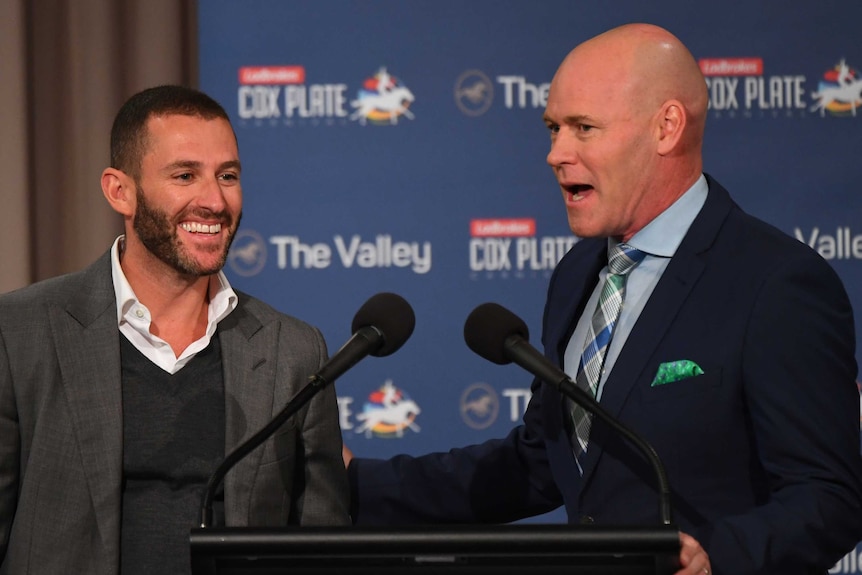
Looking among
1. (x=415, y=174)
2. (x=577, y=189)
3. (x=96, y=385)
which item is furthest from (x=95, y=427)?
(x=415, y=174)

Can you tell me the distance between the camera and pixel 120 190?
2619 millimetres

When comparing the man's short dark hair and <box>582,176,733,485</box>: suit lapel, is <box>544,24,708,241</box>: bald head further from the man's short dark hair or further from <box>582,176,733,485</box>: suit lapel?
the man's short dark hair

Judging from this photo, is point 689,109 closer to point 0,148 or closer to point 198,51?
point 198,51

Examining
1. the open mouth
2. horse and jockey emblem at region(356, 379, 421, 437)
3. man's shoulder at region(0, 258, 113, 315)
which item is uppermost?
the open mouth

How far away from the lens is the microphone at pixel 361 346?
180cm

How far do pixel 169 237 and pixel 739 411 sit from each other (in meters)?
1.21

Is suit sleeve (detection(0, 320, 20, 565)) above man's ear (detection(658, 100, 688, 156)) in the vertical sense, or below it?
below

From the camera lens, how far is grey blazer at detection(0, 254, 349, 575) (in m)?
2.23

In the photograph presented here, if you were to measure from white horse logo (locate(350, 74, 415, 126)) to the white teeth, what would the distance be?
1.76m

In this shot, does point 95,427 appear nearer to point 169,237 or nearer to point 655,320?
point 169,237

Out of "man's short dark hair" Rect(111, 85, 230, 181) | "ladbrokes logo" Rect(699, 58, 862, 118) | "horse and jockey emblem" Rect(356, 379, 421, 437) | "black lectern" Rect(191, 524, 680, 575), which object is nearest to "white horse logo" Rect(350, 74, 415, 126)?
"horse and jockey emblem" Rect(356, 379, 421, 437)

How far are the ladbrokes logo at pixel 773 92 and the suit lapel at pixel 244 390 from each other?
7.65ft

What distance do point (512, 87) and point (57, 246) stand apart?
171 cm

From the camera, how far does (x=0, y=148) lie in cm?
405
